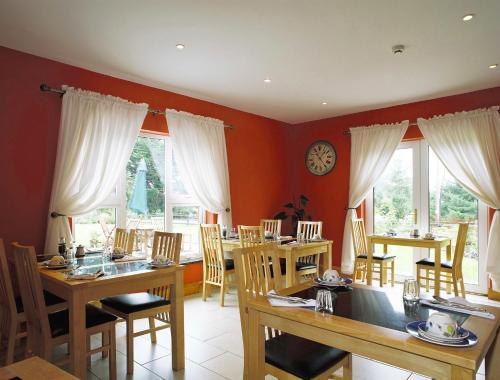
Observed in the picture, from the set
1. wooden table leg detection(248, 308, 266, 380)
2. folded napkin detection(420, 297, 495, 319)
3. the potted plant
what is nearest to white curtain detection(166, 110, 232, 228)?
the potted plant

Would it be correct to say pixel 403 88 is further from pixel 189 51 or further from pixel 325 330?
pixel 325 330

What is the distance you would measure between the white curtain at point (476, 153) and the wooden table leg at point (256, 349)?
3.86 meters

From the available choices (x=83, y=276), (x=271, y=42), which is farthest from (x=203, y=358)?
(x=271, y=42)

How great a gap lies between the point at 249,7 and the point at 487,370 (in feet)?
8.39

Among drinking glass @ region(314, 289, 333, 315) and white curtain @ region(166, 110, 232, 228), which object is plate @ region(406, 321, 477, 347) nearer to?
drinking glass @ region(314, 289, 333, 315)

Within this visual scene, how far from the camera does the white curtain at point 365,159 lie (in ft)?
16.7

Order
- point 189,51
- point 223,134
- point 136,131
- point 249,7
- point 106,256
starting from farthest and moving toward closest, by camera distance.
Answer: point 223,134 < point 136,131 < point 189,51 < point 106,256 < point 249,7

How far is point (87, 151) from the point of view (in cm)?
352

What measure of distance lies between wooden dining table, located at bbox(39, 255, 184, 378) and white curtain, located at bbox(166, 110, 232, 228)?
1.83 metres

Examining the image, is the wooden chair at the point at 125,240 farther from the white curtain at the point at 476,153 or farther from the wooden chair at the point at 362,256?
the white curtain at the point at 476,153

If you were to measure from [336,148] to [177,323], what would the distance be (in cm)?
416

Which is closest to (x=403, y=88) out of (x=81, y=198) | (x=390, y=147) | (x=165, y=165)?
(x=390, y=147)

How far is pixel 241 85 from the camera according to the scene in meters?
4.23

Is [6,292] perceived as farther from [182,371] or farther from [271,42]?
[271,42]
